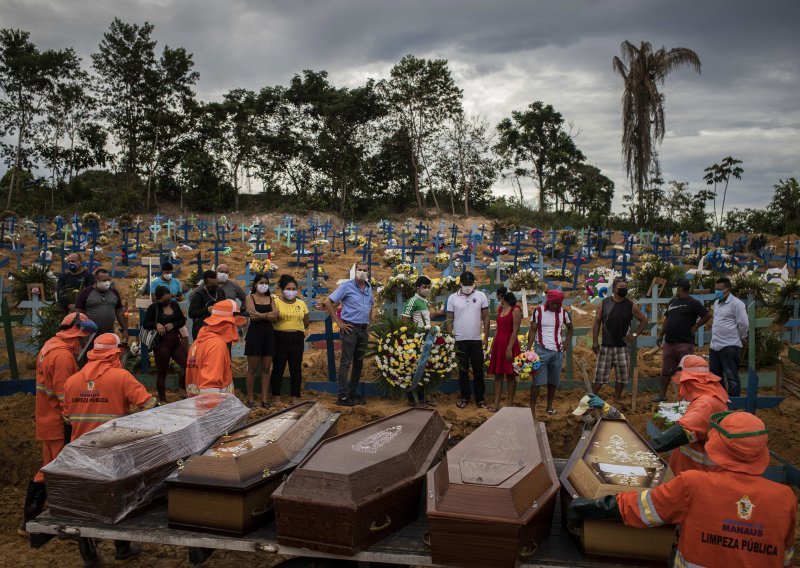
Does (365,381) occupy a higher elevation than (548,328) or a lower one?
lower

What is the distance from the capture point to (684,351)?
7145mm

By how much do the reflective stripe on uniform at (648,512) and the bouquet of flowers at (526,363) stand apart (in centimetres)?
368

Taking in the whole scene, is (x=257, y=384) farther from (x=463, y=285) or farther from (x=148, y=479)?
(x=148, y=479)

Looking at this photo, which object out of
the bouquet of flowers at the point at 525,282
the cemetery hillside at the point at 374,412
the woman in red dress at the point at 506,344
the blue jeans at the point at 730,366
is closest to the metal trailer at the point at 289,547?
the cemetery hillside at the point at 374,412

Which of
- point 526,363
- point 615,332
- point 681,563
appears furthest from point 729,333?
point 681,563

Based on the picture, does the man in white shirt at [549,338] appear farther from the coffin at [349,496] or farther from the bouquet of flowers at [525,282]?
the bouquet of flowers at [525,282]

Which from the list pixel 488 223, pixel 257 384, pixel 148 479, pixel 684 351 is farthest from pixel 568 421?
pixel 488 223

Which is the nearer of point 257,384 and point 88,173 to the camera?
point 257,384

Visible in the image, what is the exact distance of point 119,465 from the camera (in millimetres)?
3656

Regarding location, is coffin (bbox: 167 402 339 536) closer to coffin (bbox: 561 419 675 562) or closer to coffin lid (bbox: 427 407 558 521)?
coffin lid (bbox: 427 407 558 521)

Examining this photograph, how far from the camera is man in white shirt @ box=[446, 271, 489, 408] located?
7051 millimetres

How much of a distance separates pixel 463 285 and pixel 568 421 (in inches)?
74.9

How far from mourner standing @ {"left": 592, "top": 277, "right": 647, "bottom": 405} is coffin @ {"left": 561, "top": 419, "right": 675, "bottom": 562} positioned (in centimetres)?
281

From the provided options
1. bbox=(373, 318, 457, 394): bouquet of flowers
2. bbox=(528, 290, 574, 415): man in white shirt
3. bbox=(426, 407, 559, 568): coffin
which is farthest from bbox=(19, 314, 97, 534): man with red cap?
bbox=(528, 290, 574, 415): man in white shirt
